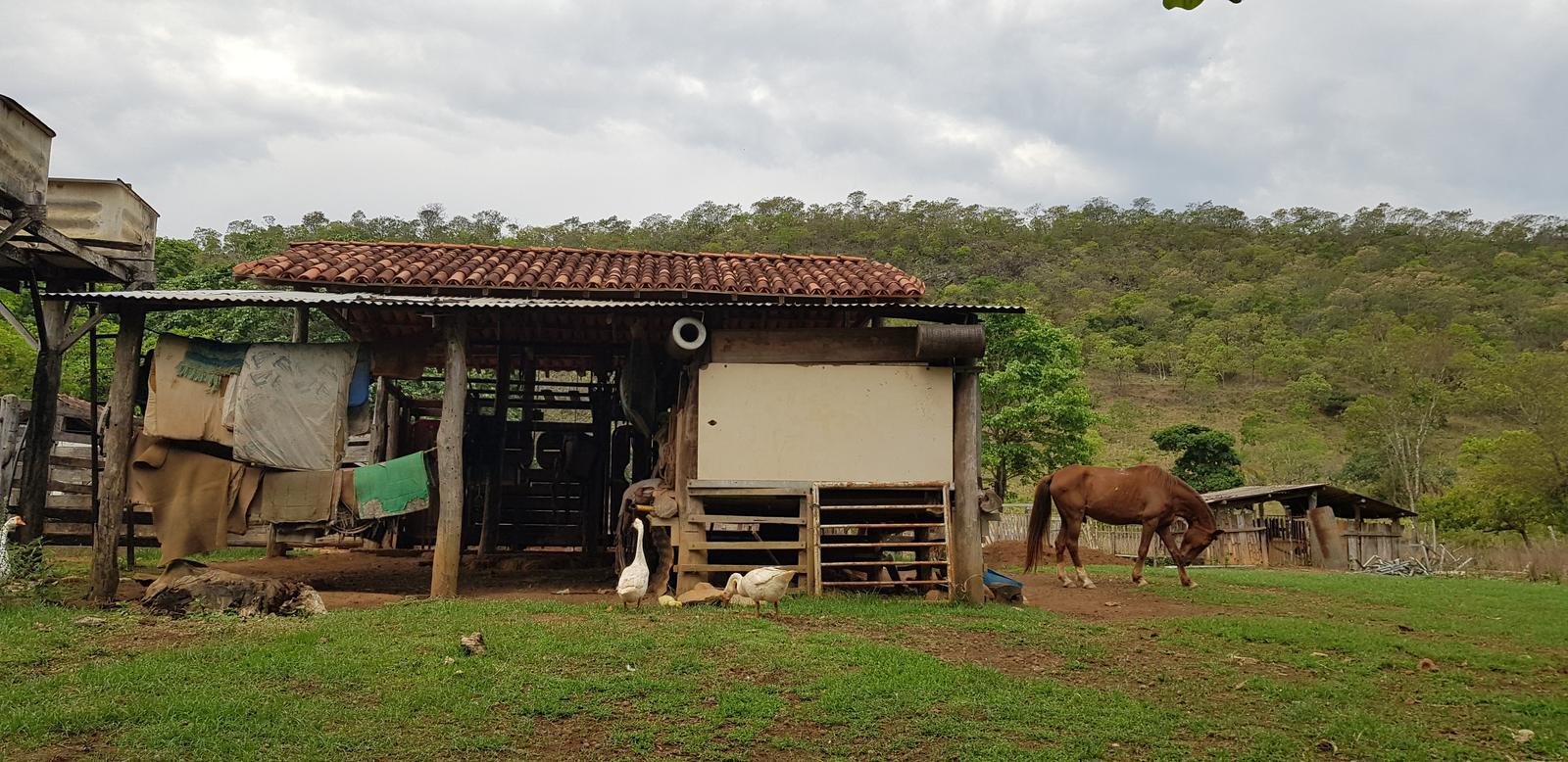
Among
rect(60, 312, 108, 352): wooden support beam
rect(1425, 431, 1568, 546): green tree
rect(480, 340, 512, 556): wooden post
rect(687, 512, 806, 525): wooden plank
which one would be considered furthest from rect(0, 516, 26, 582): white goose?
rect(1425, 431, 1568, 546): green tree

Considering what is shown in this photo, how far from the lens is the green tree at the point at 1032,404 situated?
92.9 feet

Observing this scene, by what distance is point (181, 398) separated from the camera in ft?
33.4

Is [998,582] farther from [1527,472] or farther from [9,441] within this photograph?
[1527,472]

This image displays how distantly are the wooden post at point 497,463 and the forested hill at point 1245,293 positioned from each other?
15.0 m

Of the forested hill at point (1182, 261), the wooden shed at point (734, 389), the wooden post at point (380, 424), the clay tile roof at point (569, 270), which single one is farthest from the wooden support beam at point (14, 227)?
the forested hill at point (1182, 261)

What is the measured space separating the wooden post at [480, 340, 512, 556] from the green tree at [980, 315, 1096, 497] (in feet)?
53.0

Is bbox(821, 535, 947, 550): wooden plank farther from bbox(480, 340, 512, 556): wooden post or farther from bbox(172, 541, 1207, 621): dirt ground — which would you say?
bbox(480, 340, 512, 556): wooden post

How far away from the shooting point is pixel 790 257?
47.3 ft

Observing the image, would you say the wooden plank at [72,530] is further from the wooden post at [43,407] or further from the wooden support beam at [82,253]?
the wooden support beam at [82,253]

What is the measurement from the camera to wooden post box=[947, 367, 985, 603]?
1044cm

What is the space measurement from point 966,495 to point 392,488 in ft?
Answer: 20.0

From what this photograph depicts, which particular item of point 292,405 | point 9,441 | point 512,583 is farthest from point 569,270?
point 9,441

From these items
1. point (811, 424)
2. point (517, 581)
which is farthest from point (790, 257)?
point (517, 581)

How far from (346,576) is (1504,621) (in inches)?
519
